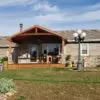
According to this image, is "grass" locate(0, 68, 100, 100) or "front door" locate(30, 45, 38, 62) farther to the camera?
"front door" locate(30, 45, 38, 62)

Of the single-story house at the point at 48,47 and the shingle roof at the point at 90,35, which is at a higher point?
the shingle roof at the point at 90,35

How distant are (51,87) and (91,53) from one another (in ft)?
59.0

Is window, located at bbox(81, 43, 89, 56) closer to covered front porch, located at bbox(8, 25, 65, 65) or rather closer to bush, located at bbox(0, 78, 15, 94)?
covered front porch, located at bbox(8, 25, 65, 65)

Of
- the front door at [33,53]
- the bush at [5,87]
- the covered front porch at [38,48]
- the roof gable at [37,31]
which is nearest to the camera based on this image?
the bush at [5,87]

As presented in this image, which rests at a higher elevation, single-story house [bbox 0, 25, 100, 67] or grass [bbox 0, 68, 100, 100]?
single-story house [bbox 0, 25, 100, 67]

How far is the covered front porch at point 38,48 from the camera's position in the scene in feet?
107

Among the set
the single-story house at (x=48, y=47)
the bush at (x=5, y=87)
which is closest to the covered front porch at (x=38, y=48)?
the single-story house at (x=48, y=47)

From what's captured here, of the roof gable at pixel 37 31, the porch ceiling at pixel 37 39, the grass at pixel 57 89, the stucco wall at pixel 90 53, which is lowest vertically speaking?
the grass at pixel 57 89

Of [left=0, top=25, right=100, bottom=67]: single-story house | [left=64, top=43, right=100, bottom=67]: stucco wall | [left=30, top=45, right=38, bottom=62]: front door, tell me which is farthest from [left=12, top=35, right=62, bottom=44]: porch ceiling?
[left=64, top=43, right=100, bottom=67]: stucco wall

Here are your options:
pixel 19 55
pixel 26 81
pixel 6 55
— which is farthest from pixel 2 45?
pixel 26 81

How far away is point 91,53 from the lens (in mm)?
33688

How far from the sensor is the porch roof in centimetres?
3141

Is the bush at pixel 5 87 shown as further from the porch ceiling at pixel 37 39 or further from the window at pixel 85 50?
the window at pixel 85 50

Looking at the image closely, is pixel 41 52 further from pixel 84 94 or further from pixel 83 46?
pixel 84 94
